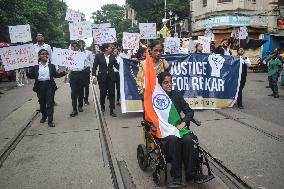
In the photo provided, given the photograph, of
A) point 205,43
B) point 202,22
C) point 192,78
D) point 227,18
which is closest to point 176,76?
point 192,78

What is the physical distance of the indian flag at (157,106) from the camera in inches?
200

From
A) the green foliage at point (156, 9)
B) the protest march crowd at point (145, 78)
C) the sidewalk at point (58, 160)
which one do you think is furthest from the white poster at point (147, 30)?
the green foliage at point (156, 9)

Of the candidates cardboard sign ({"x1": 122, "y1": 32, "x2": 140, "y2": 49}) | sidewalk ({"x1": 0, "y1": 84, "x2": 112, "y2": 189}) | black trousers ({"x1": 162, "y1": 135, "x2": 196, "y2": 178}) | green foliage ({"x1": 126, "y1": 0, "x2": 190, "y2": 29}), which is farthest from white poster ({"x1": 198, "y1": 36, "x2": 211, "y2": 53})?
green foliage ({"x1": 126, "y1": 0, "x2": 190, "y2": 29})

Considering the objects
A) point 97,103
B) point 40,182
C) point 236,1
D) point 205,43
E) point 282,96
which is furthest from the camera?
point 236,1

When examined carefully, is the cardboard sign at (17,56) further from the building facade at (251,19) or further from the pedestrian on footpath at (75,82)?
the building facade at (251,19)

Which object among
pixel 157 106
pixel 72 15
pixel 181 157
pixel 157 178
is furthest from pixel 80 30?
pixel 181 157

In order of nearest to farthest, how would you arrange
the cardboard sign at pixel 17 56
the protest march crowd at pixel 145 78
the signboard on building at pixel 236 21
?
the protest march crowd at pixel 145 78
the cardboard sign at pixel 17 56
the signboard on building at pixel 236 21

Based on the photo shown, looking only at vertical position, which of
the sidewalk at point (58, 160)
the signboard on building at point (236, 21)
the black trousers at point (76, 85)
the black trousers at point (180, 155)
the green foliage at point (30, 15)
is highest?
the green foliage at point (30, 15)

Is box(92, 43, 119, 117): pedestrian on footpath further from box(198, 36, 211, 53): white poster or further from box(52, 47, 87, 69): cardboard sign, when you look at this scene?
box(198, 36, 211, 53): white poster

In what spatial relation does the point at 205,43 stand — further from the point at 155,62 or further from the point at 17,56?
the point at 17,56

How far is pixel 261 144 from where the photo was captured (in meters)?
6.68

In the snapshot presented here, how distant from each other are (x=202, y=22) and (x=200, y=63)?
76.7ft

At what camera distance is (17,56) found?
8.38 metres

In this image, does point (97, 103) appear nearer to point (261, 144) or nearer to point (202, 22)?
point (261, 144)
